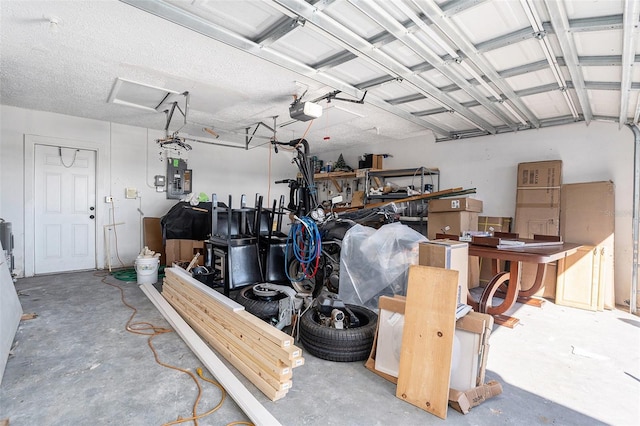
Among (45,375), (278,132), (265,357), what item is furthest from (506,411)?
(278,132)

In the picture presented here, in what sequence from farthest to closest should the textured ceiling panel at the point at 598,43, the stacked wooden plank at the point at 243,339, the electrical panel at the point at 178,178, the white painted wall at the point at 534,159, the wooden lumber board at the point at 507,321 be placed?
the electrical panel at the point at 178,178 < the white painted wall at the point at 534,159 < the wooden lumber board at the point at 507,321 < the textured ceiling panel at the point at 598,43 < the stacked wooden plank at the point at 243,339

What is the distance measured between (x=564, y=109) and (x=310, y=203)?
3.58 meters

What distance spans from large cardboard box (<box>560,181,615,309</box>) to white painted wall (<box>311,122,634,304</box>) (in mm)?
221

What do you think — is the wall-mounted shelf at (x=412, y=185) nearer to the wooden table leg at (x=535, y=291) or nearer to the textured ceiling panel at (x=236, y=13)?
the wooden table leg at (x=535, y=291)

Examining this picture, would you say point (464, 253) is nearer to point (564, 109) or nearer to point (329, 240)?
point (329, 240)

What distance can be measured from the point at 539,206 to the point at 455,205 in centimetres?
112

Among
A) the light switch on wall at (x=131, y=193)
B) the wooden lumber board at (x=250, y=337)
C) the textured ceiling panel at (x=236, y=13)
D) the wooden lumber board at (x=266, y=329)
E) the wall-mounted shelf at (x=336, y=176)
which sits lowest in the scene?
the wooden lumber board at (x=250, y=337)

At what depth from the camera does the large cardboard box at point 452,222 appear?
4.51 metres

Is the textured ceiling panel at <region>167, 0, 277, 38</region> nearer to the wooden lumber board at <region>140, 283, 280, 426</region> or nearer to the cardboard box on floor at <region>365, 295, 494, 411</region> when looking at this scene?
the cardboard box on floor at <region>365, 295, 494, 411</region>

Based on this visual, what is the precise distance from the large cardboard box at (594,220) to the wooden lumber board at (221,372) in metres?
4.21

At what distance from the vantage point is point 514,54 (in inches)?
105

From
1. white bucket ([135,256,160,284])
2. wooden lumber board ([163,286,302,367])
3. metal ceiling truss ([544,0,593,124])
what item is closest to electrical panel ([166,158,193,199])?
white bucket ([135,256,160,284])

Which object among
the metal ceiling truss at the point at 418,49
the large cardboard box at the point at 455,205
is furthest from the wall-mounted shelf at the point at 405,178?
the metal ceiling truss at the point at 418,49

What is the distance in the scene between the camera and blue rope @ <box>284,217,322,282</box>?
329 centimetres
